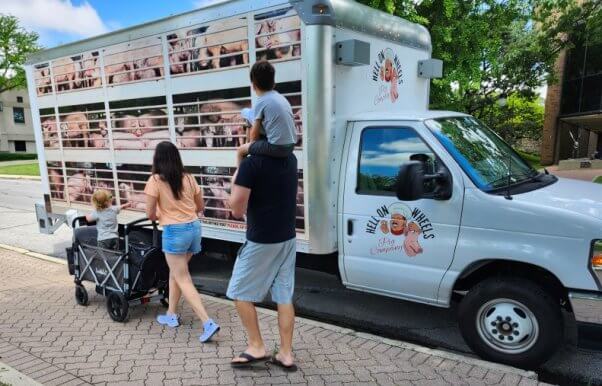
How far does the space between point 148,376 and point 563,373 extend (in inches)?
124

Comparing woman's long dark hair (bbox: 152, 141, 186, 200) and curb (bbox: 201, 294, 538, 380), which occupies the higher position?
woman's long dark hair (bbox: 152, 141, 186, 200)

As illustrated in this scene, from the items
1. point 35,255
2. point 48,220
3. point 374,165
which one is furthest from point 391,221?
point 35,255

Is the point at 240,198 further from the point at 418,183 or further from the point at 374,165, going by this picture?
the point at 374,165

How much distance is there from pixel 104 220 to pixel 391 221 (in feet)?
9.56

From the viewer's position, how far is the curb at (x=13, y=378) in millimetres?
3320

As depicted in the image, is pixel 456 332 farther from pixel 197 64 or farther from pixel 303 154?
pixel 197 64

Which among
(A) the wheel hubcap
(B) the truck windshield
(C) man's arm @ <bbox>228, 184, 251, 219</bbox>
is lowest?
(A) the wheel hubcap

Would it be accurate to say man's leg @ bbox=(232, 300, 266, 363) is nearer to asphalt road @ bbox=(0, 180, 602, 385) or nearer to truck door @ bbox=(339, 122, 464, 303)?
truck door @ bbox=(339, 122, 464, 303)

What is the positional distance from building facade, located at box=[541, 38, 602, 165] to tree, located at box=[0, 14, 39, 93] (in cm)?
3849

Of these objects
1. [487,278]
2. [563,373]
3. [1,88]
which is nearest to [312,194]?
[487,278]

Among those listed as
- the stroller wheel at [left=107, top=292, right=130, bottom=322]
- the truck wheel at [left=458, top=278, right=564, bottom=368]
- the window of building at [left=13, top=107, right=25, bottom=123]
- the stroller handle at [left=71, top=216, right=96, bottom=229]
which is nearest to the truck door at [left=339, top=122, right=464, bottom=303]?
the truck wheel at [left=458, top=278, right=564, bottom=368]

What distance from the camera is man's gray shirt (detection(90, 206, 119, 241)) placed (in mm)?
4871

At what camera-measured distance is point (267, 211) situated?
3.21 metres

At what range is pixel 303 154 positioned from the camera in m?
4.21
